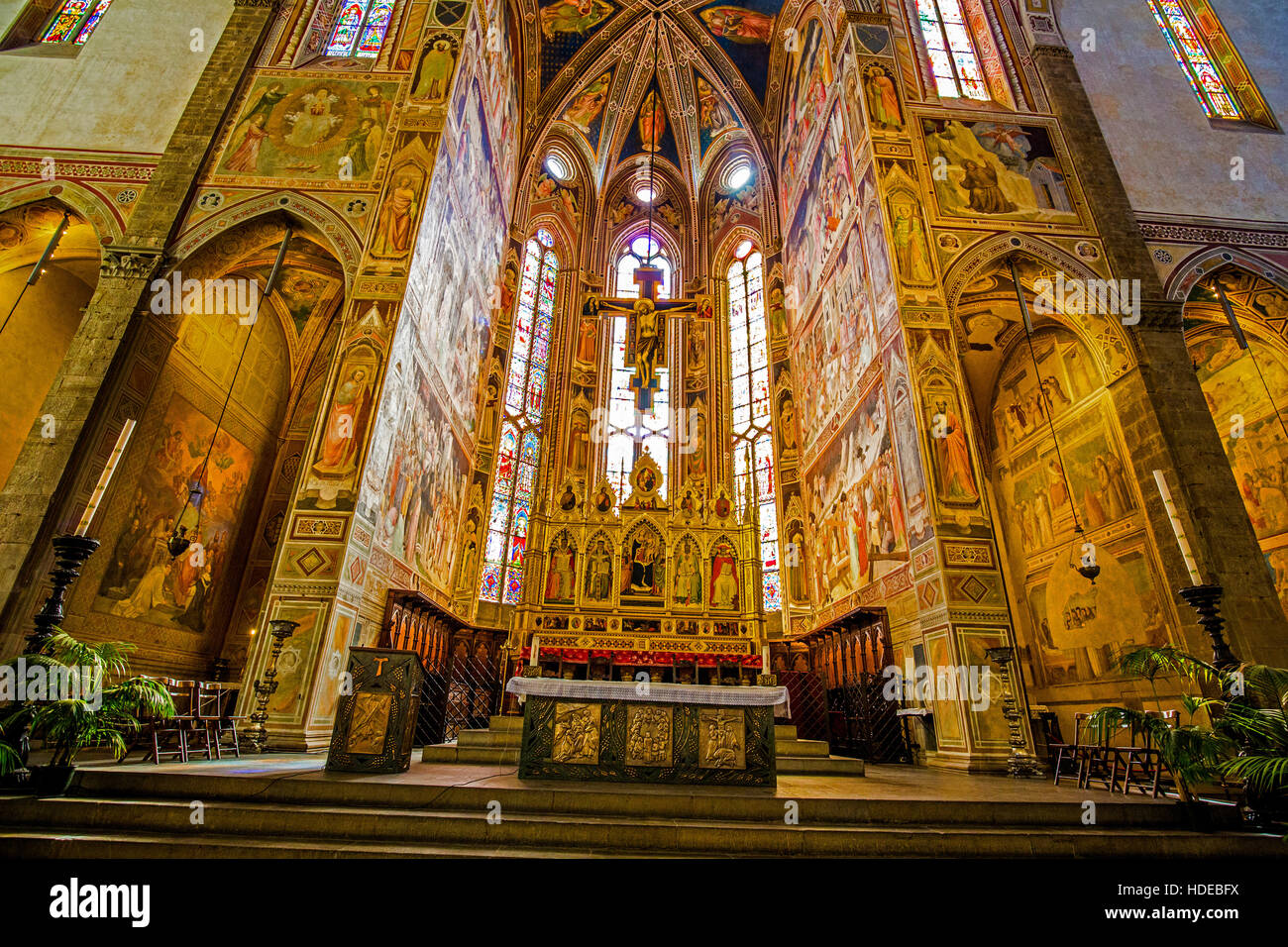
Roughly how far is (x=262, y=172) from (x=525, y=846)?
43.3ft

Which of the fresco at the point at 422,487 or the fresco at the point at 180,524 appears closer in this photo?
the fresco at the point at 422,487

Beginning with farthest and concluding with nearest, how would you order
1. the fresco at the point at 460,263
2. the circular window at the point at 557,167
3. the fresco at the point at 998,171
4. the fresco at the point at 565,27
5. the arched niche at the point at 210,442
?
the circular window at the point at 557,167 → the fresco at the point at 565,27 → the fresco at the point at 998,171 → the fresco at the point at 460,263 → the arched niche at the point at 210,442

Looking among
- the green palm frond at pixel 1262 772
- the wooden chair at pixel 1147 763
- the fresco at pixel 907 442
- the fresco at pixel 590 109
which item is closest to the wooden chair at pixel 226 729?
the wooden chair at pixel 1147 763

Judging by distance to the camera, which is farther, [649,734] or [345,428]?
[345,428]

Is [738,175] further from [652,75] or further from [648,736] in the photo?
[648,736]

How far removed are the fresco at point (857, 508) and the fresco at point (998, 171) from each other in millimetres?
4376

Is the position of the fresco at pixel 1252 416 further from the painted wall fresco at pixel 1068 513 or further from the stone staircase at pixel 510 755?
the stone staircase at pixel 510 755

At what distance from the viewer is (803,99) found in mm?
17938

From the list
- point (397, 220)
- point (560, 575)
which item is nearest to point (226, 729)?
point (560, 575)

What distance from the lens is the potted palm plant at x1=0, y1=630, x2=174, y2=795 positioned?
4277 mm

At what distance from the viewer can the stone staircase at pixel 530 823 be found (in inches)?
141

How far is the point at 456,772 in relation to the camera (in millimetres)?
5863

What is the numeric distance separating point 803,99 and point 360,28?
1195cm

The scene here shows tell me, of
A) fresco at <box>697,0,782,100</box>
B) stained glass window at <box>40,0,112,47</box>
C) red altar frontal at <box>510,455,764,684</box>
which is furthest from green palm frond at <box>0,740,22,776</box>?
fresco at <box>697,0,782,100</box>
